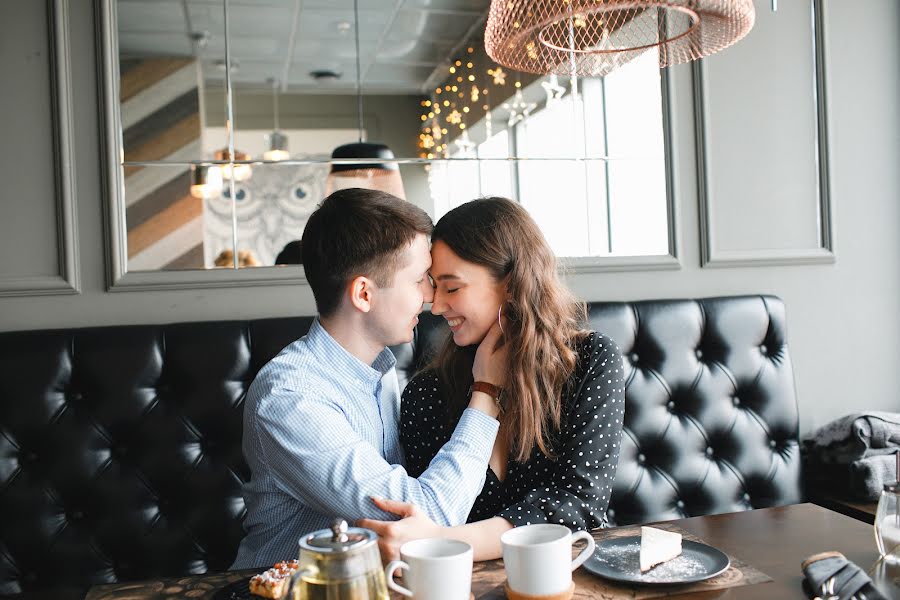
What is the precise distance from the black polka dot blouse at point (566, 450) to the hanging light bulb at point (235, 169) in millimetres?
890

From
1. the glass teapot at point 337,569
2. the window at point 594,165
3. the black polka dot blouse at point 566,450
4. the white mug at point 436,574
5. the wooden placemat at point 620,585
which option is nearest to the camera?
the glass teapot at point 337,569

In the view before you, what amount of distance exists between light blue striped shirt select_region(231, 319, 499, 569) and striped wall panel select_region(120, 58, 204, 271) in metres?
0.87

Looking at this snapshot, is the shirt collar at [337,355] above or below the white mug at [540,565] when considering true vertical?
above

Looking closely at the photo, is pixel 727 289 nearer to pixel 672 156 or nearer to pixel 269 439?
pixel 672 156

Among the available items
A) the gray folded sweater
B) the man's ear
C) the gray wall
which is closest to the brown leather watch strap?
the man's ear

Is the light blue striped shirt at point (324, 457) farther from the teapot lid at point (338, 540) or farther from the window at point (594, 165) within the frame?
the window at point (594, 165)

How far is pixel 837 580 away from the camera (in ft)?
3.16

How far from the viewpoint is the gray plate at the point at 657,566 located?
1.04 meters

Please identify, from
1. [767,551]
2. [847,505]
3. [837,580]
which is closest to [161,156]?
[767,551]

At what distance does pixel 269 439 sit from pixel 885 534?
90cm

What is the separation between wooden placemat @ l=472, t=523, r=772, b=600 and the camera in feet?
3.31

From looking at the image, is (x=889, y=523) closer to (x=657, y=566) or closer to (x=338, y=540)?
(x=657, y=566)

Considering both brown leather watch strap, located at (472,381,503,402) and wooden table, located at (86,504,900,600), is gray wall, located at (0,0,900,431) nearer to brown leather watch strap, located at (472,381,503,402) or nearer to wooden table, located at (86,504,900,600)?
brown leather watch strap, located at (472,381,503,402)

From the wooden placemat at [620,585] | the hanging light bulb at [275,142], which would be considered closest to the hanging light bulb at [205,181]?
the hanging light bulb at [275,142]
